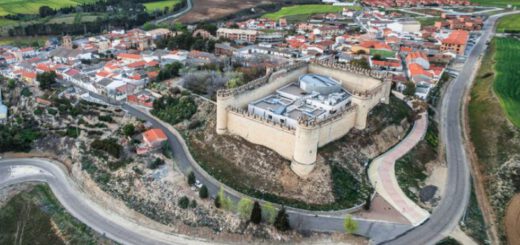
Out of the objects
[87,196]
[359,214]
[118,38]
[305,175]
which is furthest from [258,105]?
[118,38]

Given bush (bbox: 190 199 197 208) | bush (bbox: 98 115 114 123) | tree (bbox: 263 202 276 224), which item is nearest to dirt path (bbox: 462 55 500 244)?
tree (bbox: 263 202 276 224)

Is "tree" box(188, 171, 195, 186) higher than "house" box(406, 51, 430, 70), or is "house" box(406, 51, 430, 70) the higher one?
"house" box(406, 51, 430, 70)

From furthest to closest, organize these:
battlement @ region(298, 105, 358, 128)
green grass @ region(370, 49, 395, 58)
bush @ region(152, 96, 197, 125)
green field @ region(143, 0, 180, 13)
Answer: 1. green field @ region(143, 0, 180, 13)
2. green grass @ region(370, 49, 395, 58)
3. bush @ region(152, 96, 197, 125)
4. battlement @ region(298, 105, 358, 128)

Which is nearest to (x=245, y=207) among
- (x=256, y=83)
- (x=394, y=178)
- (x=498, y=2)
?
(x=394, y=178)

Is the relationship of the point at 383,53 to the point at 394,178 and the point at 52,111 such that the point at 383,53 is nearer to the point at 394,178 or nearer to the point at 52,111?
the point at 394,178

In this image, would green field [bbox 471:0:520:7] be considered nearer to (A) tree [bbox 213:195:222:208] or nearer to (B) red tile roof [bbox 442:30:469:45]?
(B) red tile roof [bbox 442:30:469:45]

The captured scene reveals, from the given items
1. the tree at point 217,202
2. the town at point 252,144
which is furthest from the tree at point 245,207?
the tree at point 217,202

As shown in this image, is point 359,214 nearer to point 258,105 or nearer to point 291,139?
point 291,139
